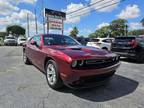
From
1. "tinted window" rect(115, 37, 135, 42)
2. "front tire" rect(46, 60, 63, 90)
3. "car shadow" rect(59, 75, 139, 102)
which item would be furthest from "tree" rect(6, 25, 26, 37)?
"car shadow" rect(59, 75, 139, 102)

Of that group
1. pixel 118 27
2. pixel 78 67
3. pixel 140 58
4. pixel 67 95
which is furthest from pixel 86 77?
pixel 118 27

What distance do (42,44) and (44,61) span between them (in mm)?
641

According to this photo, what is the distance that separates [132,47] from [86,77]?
6.02 metres

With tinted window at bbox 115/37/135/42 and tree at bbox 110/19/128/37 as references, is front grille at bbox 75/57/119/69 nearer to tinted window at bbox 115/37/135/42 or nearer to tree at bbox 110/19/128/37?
tinted window at bbox 115/37/135/42

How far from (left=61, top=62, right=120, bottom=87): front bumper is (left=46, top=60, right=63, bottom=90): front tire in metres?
0.29

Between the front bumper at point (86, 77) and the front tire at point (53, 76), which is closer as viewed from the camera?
the front bumper at point (86, 77)

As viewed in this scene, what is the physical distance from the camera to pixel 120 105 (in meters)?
3.77

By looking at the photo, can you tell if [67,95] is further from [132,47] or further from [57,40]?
[132,47]

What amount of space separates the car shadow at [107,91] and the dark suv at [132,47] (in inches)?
163

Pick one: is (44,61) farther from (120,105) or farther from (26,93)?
(120,105)

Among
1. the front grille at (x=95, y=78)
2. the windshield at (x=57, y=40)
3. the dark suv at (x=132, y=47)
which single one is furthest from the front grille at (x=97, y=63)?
the dark suv at (x=132, y=47)

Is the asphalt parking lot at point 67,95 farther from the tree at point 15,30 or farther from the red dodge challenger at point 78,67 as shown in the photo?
the tree at point 15,30

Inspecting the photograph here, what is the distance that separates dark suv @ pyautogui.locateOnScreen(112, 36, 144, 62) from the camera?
30.6ft

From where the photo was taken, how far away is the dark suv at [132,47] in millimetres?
9328
